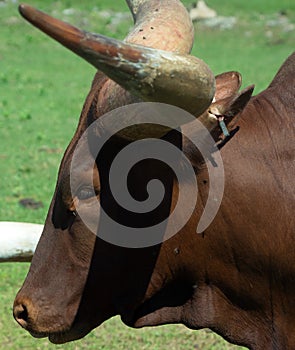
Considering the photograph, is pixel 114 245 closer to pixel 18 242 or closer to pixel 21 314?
pixel 21 314

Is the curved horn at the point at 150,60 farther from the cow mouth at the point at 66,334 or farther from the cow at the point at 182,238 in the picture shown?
the cow mouth at the point at 66,334

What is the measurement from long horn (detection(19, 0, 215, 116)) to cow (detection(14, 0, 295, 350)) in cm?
2

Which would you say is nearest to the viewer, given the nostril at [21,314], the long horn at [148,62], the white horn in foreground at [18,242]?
the long horn at [148,62]

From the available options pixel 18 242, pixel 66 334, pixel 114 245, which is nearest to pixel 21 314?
pixel 66 334

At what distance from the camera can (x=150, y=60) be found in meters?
2.72

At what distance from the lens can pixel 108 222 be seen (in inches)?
129

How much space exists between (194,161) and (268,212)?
0.31 metres

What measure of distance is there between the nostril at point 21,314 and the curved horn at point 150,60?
871 mm

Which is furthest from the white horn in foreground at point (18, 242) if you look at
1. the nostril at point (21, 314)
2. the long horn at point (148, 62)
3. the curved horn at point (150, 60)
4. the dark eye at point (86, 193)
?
the long horn at point (148, 62)

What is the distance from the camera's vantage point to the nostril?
11.2 ft

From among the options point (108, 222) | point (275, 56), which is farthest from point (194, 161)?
point (275, 56)

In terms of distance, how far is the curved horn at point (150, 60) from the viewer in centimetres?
259

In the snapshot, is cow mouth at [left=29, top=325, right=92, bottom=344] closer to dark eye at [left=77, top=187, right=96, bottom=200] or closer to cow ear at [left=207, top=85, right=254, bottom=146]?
dark eye at [left=77, top=187, right=96, bottom=200]

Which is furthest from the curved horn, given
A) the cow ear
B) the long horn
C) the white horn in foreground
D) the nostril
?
the white horn in foreground
